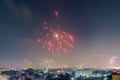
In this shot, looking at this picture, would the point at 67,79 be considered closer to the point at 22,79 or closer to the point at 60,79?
the point at 60,79

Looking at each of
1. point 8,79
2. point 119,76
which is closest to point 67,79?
point 8,79

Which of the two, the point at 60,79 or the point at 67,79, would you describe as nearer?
the point at 60,79

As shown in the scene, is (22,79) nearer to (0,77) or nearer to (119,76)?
(0,77)

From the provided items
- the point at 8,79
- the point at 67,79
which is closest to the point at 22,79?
the point at 8,79

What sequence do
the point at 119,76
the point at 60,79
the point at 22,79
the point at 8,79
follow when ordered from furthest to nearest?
the point at 8,79
the point at 22,79
the point at 60,79
the point at 119,76

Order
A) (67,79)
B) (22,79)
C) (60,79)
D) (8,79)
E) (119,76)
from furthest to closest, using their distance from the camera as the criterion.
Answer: (8,79), (22,79), (67,79), (60,79), (119,76)

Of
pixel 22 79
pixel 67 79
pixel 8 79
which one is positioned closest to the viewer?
pixel 67 79

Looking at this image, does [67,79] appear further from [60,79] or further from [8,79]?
[8,79]

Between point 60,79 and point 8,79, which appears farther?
point 8,79

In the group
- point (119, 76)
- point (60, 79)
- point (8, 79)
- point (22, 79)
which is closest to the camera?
point (119, 76)
